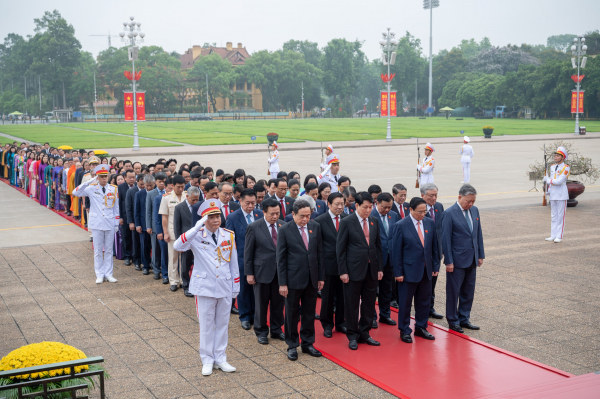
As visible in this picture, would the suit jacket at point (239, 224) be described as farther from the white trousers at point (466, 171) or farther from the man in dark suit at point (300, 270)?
the white trousers at point (466, 171)

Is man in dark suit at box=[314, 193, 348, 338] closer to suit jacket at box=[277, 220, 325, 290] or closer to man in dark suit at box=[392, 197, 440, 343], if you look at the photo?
suit jacket at box=[277, 220, 325, 290]

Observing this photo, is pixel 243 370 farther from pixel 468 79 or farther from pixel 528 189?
pixel 468 79

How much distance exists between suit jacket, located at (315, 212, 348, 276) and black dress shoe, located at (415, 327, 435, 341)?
134 centimetres

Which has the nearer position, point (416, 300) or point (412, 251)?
point (412, 251)

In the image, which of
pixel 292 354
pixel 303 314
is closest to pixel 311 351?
pixel 292 354

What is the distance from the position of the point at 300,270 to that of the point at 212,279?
112cm

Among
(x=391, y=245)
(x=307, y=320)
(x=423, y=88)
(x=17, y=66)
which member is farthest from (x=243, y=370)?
(x=17, y=66)

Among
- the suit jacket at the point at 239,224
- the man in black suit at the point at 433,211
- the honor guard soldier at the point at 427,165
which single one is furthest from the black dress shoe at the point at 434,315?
the honor guard soldier at the point at 427,165

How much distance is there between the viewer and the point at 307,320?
275 inches

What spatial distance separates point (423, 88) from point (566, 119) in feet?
154

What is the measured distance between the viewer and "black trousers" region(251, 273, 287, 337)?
7402mm

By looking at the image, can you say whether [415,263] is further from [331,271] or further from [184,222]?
[184,222]

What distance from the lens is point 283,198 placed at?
909 cm

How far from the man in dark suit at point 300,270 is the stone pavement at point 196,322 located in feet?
1.15
